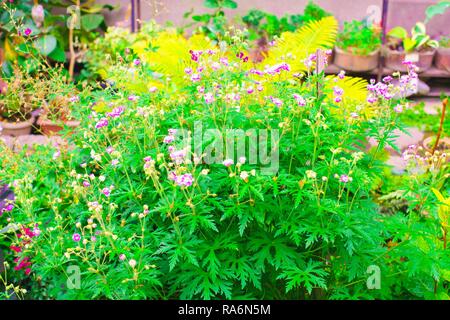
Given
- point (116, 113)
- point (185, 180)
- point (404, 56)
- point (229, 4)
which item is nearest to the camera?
point (185, 180)

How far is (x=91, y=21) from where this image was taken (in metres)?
5.89

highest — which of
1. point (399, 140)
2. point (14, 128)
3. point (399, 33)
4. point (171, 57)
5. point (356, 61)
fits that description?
point (171, 57)

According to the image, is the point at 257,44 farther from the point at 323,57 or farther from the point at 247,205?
the point at 247,205

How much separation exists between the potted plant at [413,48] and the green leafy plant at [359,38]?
0.51 ft

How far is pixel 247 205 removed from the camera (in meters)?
2.38

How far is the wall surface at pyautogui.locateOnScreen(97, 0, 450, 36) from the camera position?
6.18 m

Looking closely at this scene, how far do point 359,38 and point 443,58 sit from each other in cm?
86

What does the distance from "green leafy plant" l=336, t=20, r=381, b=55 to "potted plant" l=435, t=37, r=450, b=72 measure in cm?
61

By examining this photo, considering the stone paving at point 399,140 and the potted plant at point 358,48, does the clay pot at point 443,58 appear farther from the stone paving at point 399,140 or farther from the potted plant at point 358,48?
the potted plant at point 358,48

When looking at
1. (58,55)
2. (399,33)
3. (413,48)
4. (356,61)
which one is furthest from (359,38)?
(58,55)

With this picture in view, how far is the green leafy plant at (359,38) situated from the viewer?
230 inches

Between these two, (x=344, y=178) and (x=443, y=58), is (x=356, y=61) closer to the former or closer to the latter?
(x=443, y=58)

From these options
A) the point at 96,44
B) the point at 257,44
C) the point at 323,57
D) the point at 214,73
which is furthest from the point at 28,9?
the point at 323,57
